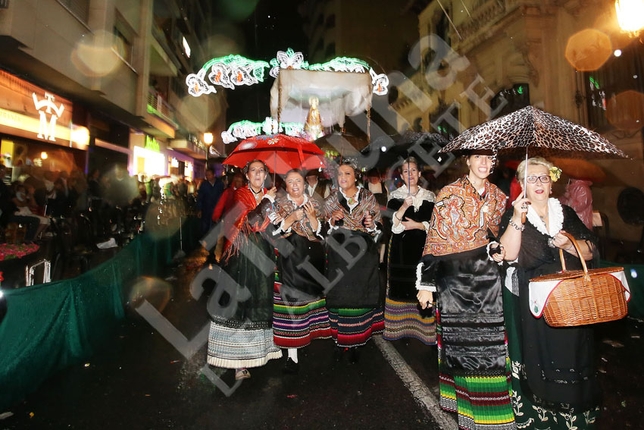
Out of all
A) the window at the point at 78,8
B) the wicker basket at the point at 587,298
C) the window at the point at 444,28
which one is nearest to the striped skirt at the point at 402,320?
the wicker basket at the point at 587,298

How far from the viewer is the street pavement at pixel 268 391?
319 centimetres

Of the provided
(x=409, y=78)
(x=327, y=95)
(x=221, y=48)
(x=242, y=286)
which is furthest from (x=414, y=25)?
→ (x=242, y=286)

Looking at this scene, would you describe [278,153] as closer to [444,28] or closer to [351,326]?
[351,326]

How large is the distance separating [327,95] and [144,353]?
371 inches

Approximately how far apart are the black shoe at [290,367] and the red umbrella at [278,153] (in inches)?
85.8

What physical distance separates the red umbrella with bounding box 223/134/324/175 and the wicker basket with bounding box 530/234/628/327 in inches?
102

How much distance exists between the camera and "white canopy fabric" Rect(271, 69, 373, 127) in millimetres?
10508

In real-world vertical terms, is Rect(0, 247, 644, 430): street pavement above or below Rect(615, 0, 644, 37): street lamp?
below

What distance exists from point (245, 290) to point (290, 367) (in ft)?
3.38

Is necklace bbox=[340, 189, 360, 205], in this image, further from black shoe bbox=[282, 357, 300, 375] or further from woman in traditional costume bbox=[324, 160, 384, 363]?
black shoe bbox=[282, 357, 300, 375]

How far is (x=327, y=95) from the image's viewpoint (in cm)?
1186

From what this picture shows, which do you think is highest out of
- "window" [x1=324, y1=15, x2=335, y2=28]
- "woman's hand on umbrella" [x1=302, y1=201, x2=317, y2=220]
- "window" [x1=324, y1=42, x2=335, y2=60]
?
"window" [x1=324, y1=15, x2=335, y2=28]

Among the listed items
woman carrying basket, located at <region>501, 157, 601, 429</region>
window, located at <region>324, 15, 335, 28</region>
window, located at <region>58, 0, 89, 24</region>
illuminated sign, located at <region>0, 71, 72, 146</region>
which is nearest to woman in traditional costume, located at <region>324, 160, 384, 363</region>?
woman carrying basket, located at <region>501, 157, 601, 429</region>

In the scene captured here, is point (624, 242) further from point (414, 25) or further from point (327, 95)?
point (414, 25)
